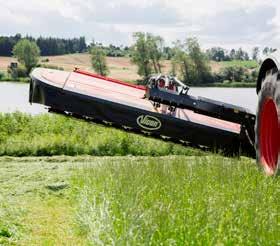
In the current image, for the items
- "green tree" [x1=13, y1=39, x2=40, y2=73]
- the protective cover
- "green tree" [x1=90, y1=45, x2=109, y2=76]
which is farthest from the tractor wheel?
"green tree" [x1=13, y1=39, x2=40, y2=73]

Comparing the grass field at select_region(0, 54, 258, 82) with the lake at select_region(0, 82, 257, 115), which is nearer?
the lake at select_region(0, 82, 257, 115)

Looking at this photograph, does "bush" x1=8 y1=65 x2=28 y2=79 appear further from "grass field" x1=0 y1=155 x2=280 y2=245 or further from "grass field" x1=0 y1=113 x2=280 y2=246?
"grass field" x1=0 y1=155 x2=280 y2=245

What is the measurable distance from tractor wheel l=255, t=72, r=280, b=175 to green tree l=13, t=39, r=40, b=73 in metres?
55.2

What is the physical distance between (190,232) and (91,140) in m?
7.46

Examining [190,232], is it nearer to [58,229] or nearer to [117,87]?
[58,229]

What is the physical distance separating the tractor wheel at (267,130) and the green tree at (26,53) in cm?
5516

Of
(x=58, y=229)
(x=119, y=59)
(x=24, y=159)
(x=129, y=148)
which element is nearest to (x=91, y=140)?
(x=129, y=148)

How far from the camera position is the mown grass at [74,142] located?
402 inches

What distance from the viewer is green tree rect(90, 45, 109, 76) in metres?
53.8

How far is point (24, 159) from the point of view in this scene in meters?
9.21

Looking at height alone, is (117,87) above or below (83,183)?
above

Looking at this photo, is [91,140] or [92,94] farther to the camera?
[91,140]

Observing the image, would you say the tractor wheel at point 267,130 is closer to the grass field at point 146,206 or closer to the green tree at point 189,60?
the grass field at point 146,206

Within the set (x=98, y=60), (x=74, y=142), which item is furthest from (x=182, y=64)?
(x=74, y=142)
